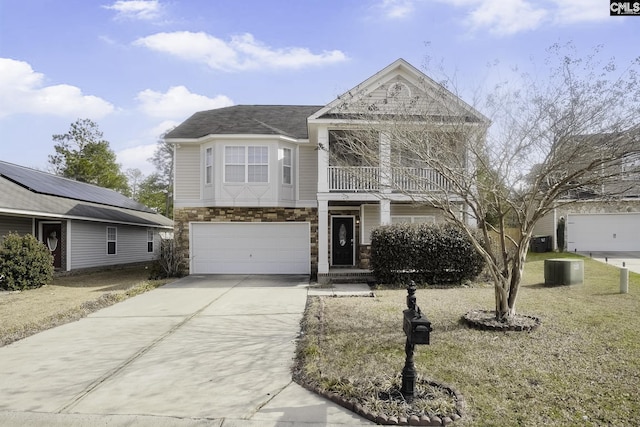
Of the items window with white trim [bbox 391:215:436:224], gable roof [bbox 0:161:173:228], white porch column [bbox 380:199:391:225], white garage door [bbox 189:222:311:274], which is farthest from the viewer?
white garage door [bbox 189:222:311:274]

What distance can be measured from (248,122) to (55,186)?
988 cm

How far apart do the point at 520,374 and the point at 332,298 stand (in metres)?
5.83

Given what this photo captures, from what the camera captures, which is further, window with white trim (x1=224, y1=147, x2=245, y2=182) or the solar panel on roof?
the solar panel on roof

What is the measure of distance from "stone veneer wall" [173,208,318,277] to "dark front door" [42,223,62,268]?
17.0ft

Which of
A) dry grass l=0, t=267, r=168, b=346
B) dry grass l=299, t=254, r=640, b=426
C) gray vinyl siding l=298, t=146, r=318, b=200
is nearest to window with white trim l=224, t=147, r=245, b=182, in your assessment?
gray vinyl siding l=298, t=146, r=318, b=200

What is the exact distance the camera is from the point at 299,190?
1550 cm

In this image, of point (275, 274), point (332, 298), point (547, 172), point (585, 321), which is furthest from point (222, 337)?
point (275, 274)

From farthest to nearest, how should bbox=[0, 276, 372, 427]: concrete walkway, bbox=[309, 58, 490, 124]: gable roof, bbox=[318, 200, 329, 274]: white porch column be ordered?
1. bbox=[318, 200, 329, 274]: white porch column
2. bbox=[309, 58, 490, 124]: gable roof
3. bbox=[0, 276, 372, 427]: concrete walkway

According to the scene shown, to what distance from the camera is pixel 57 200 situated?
53.4 ft

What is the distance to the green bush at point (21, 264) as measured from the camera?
1218 cm

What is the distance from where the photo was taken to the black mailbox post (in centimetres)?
386

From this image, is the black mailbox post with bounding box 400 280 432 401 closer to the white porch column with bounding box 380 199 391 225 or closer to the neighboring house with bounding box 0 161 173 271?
the white porch column with bounding box 380 199 391 225

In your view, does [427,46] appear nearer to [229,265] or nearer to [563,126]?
[563,126]

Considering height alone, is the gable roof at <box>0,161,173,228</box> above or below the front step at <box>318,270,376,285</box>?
above
